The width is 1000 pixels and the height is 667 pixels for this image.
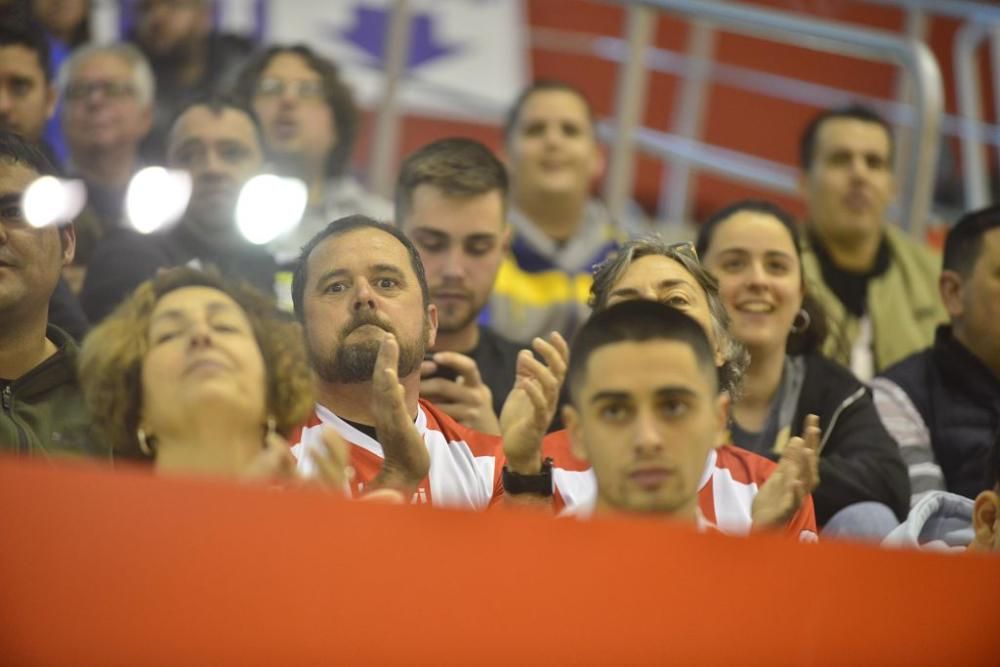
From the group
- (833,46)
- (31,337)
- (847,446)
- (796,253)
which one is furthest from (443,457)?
(833,46)

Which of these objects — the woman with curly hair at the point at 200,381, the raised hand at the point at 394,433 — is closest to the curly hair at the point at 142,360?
the woman with curly hair at the point at 200,381

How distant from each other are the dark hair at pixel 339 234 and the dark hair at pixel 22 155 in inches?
14.6

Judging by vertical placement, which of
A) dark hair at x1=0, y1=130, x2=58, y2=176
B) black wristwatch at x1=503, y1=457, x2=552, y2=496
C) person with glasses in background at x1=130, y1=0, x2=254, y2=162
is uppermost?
person with glasses in background at x1=130, y1=0, x2=254, y2=162

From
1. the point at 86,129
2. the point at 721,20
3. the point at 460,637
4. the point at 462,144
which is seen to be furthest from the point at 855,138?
the point at 460,637

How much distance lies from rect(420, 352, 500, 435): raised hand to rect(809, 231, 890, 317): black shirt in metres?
1.20

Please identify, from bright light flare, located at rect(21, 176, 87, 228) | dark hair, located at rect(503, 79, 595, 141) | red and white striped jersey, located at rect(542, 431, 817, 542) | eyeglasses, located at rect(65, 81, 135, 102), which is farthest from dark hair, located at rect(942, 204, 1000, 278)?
eyeglasses, located at rect(65, 81, 135, 102)

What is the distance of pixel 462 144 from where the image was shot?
2.94 meters

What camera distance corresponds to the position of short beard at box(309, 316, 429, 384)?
2.10 metres

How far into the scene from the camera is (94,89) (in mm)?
3400

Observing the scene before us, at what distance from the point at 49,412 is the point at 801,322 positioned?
4.65ft

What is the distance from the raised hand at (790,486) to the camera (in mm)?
1942

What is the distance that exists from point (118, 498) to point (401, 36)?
2.65 m

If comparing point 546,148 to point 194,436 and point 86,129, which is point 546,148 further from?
point 194,436

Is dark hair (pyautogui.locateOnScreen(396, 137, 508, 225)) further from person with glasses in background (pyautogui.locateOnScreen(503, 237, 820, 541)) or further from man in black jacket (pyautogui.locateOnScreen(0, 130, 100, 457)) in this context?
man in black jacket (pyautogui.locateOnScreen(0, 130, 100, 457))
